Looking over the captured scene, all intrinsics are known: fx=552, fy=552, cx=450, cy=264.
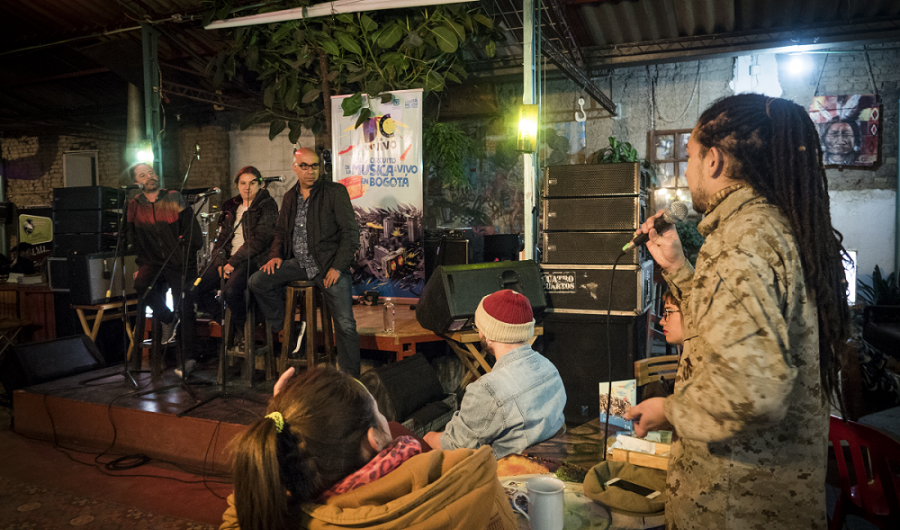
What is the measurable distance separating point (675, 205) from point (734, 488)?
0.83m

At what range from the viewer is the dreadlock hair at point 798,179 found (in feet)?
3.85

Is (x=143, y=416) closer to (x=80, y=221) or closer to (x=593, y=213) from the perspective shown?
(x=80, y=221)

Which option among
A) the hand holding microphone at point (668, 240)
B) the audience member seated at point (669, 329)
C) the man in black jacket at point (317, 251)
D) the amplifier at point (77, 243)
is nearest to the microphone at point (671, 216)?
the hand holding microphone at point (668, 240)

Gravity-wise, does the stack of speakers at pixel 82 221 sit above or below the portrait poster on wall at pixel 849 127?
below

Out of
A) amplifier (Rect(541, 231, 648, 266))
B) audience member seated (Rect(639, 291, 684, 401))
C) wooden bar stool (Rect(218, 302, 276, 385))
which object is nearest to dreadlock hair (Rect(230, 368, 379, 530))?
audience member seated (Rect(639, 291, 684, 401))

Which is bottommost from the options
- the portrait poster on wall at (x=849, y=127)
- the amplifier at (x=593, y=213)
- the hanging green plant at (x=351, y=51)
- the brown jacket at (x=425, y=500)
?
the brown jacket at (x=425, y=500)

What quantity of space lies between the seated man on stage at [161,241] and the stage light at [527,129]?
9.01 feet

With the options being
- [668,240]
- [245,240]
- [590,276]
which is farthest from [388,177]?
[668,240]

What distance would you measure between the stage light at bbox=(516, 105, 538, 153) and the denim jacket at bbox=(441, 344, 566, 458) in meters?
2.50

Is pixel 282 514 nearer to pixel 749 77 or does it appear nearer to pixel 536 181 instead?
pixel 536 181

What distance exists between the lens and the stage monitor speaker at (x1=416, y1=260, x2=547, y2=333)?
3.80m

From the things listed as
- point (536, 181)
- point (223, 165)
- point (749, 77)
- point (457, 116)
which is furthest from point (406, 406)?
point (223, 165)

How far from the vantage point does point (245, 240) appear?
4398 millimetres

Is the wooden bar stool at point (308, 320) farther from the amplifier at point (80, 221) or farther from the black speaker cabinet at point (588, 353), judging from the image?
the amplifier at point (80, 221)
